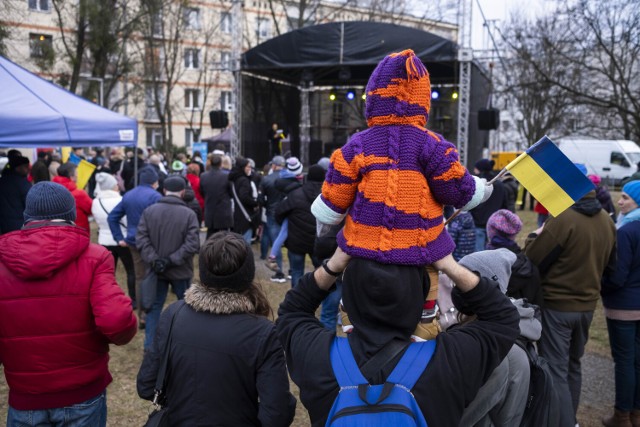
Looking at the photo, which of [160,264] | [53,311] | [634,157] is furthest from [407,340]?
[634,157]

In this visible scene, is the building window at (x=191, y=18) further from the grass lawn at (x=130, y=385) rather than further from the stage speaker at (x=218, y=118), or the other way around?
the grass lawn at (x=130, y=385)

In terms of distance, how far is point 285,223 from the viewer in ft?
23.1

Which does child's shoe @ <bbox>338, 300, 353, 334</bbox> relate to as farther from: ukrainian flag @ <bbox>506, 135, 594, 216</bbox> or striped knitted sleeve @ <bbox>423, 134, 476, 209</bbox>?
ukrainian flag @ <bbox>506, 135, 594, 216</bbox>

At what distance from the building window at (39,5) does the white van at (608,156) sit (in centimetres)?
2865

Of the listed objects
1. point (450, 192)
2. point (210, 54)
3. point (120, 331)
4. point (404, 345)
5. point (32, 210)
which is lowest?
point (120, 331)

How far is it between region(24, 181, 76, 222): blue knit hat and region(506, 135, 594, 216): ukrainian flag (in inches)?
80.2

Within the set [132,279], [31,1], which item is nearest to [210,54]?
[31,1]

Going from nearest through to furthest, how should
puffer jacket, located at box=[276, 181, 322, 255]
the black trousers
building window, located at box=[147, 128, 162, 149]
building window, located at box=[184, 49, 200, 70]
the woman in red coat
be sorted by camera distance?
puffer jacket, located at box=[276, 181, 322, 255], the black trousers, the woman in red coat, building window, located at box=[184, 49, 200, 70], building window, located at box=[147, 128, 162, 149]

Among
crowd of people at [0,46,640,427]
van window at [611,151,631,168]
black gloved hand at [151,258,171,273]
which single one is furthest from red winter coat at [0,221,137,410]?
van window at [611,151,631,168]

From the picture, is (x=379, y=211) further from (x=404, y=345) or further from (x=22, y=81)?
(x=22, y=81)

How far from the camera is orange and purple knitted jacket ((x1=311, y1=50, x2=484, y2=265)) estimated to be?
1630 millimetres

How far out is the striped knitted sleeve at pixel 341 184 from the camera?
1722 millimetres

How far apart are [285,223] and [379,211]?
5.42 meters

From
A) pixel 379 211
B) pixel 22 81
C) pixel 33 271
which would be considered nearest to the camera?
pixel 379 211
